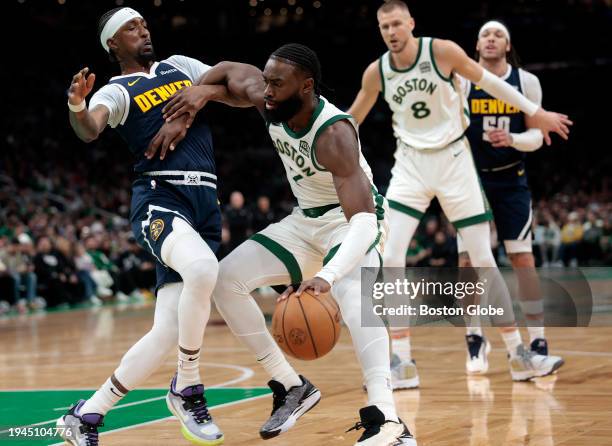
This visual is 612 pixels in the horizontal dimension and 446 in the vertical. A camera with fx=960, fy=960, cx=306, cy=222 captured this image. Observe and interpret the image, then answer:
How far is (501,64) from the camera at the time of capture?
7348 millimetres

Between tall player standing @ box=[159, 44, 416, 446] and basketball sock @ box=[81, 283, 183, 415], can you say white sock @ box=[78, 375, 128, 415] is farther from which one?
tall player standing @ box=[159, 44, 416, 446]

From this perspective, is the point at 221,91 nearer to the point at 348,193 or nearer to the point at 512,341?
the point at 348,193

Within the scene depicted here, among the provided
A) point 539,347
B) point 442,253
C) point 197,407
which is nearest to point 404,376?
point 539,347

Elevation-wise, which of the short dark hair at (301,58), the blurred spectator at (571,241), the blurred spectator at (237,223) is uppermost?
the short dark hair at (301,58)

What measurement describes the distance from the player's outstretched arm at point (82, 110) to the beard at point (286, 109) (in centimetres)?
87

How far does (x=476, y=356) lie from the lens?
7.09 meters

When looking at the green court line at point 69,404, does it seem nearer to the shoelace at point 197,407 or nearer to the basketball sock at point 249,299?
the shoelace at point 197,407

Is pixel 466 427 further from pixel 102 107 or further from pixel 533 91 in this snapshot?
pixel 533 91

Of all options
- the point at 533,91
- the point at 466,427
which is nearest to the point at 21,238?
the point at 533,91

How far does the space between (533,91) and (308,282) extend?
390cm

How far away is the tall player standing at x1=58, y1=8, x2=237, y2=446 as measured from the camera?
15.4 ft

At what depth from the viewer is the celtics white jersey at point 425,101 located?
676 centimetres

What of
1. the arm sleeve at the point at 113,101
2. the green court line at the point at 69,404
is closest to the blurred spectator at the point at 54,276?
the green court line at the point at 69,404

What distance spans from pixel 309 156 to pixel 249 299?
2.72ft
